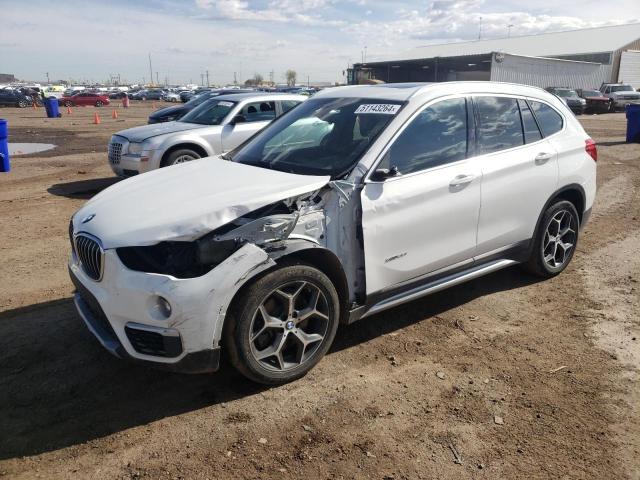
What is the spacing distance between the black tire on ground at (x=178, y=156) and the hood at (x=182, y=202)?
5188mm

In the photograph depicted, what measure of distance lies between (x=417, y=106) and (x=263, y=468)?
2.68 m

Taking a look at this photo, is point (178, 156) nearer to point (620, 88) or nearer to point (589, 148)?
point (589, 148)

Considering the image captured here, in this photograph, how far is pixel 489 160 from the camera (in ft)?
13.9

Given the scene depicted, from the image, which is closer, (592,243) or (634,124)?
(592,243)

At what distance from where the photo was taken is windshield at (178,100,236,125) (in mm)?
9844

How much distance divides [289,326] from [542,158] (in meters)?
2.87

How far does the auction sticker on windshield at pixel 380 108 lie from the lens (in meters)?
3.86

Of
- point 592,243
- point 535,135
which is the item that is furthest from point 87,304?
point 592,243

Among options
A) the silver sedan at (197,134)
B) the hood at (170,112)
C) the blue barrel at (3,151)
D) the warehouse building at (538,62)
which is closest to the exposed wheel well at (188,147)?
the silver sedan at (197,134)

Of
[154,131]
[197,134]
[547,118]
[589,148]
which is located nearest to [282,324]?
[547,118]

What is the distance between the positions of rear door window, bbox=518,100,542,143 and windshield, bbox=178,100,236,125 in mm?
6274

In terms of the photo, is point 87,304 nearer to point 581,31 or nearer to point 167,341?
point 167,341

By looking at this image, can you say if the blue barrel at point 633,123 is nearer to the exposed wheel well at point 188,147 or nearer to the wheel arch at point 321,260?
the exposed wheel well at point 188,147

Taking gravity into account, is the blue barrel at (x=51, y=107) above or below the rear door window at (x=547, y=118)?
below
